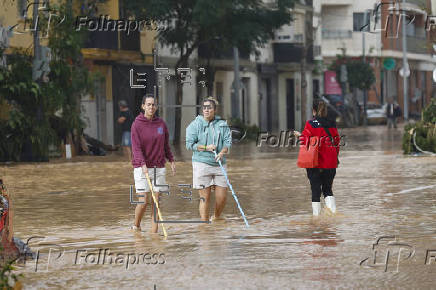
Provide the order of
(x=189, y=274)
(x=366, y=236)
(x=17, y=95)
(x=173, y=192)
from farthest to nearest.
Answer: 1. (x=17, y=95)
2. (x=173, y=192)
3. (x=366, y=236)
4. (x=189, y=274)

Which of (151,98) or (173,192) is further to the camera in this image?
(173,192)

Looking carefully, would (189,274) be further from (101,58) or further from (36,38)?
(101,58)

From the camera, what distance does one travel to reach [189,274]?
33.7 ft

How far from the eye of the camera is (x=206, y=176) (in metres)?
14.6

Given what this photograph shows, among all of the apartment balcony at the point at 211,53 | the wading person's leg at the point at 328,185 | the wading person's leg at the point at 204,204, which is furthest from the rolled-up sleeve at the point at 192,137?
the apartment balcony at the point at 211,53

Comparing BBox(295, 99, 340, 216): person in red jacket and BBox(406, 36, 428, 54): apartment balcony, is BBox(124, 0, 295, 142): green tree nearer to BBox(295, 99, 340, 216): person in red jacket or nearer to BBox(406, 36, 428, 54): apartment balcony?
BBox(295, 99, 340, 216): person in red jacket

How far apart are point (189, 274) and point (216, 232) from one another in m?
3.32

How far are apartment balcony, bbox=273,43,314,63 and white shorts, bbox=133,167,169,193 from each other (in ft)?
168

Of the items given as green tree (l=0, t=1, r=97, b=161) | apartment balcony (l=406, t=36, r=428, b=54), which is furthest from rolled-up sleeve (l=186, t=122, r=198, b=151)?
apartment balcony (l=406, t=36, r=428, b=54)

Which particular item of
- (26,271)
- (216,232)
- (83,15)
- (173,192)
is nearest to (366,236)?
(216,232)

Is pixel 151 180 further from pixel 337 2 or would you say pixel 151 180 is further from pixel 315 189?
pixel 337 2

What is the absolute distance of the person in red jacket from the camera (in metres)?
15.3

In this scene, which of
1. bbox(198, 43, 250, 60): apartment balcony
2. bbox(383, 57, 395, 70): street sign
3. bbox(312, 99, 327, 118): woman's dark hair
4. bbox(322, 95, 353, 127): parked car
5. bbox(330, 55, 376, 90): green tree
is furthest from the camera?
bbox(383, 57, 395, 70): street sign

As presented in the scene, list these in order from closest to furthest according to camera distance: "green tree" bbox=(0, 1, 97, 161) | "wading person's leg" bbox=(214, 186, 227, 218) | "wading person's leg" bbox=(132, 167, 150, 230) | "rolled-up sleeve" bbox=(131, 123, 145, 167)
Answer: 1. "rolled-up sleeve" bbox=(131, 123, 145, 167)
2. "wading person's leg" bbox=(132, 167, 150, 230)
3. "wading person's leg" bbox=(214, 186, 227, 218)
4. "green tree" bbox=(0, 1, 97, 161)
